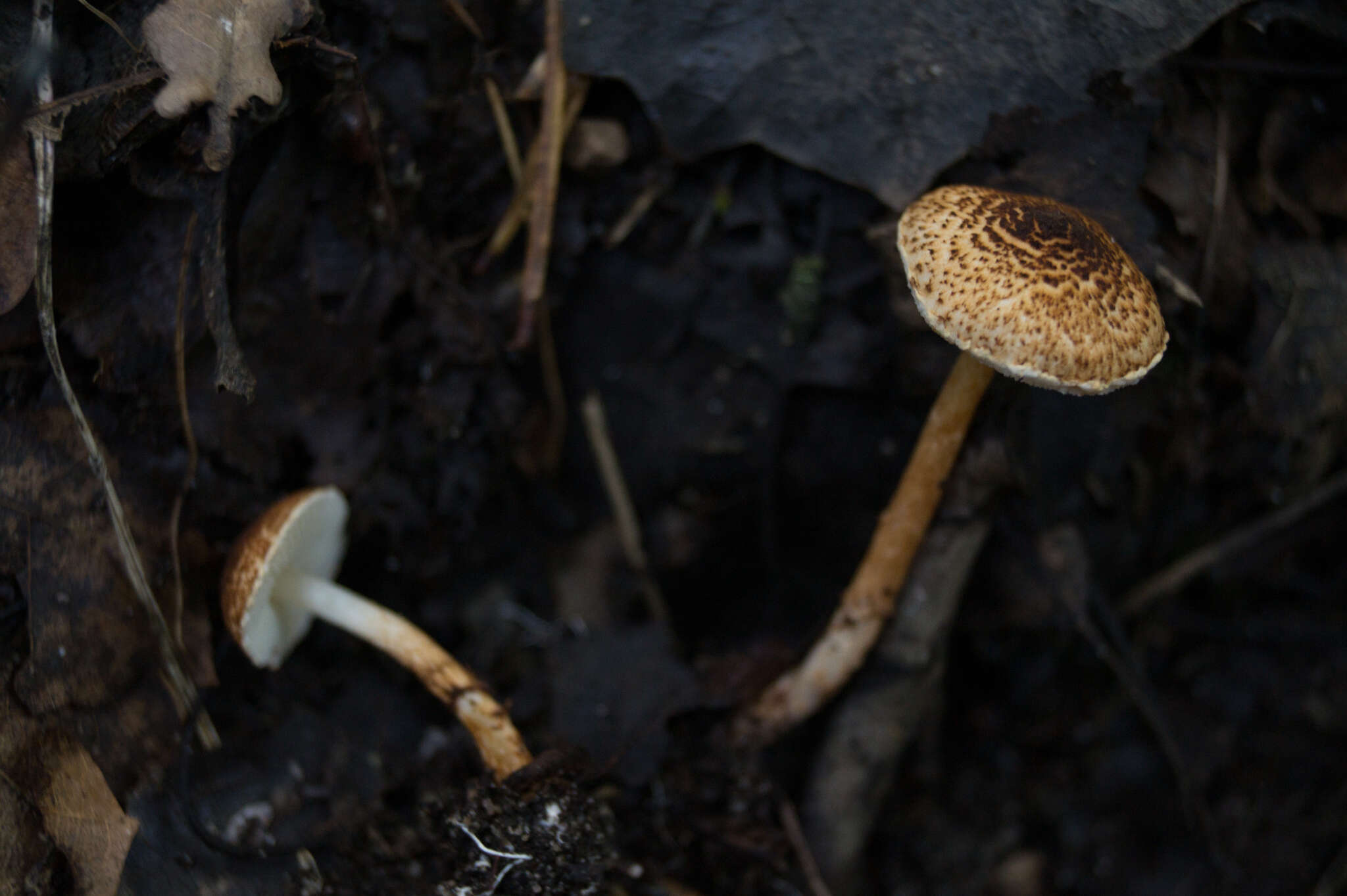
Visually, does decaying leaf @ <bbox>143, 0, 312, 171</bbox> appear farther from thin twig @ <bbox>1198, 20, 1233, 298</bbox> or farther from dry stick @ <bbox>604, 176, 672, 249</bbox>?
thin twig @ <bbox>1198, 20, 1233, 298</bbox>

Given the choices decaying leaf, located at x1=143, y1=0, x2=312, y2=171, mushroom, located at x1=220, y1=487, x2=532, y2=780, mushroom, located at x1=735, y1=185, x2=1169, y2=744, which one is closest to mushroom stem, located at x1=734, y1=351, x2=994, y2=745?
mushroom, located at x1=735, y1=185, x2=1169, y2=744

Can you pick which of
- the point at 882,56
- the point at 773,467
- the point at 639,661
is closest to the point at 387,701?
the point at 639,661

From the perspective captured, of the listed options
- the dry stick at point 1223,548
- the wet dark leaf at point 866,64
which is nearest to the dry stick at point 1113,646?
the dry stick at point 1223,548

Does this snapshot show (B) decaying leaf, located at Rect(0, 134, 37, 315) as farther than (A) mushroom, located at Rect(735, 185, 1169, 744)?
Yes

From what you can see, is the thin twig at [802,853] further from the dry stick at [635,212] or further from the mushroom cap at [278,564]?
the dry stick at [635,212]

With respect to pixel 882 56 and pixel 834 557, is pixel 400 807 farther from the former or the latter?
pixel 882 56

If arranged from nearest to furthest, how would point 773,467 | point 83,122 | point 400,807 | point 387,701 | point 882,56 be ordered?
point 83,122 < point 882,56 < point 400,807 < point 387,701 < point 773,467
